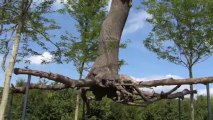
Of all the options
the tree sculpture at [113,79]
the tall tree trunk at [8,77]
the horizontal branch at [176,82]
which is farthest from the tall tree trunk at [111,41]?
the tall tree trunk at [8,77]

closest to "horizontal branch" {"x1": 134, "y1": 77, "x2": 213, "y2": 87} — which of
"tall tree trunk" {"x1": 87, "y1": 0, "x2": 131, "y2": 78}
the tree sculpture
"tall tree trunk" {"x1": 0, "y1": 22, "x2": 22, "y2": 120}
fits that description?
the tree sculpture

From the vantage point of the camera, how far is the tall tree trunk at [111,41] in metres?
6.77

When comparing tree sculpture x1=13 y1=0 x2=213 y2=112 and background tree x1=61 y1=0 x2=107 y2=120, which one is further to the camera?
background tree x1=61 y1=0 x2=107 y2=120

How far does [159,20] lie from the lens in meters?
14.7

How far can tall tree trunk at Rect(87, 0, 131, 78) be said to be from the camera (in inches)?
267

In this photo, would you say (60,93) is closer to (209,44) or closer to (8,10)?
(209,44)

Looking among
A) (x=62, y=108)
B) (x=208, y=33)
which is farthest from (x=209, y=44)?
(x=62, y=108)

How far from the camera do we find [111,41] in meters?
6.80

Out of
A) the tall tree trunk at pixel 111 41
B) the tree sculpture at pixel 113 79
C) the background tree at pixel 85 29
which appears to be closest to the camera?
the tree sculpture at pixel 113 79

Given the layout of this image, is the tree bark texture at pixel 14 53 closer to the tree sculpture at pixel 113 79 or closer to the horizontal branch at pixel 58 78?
the tree sculpture at pixel 113 79

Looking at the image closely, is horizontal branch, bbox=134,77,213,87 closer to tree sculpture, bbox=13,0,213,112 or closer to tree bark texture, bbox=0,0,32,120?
tree sculpture, bbox=13,0,213,112

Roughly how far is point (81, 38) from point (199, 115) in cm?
763

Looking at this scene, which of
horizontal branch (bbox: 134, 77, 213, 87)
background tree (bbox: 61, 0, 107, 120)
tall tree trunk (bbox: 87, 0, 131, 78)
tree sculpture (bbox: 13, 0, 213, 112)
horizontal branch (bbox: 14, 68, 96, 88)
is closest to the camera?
horizontal branch (bbox: 14, 68, 96, 88)

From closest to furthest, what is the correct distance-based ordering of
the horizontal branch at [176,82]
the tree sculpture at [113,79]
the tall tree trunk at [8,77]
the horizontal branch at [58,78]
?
the horizontal branch at [58,78], the horizontal branch at [176,82], the tree sculpture at [113,79], the tall tree trunk at [8,77]
